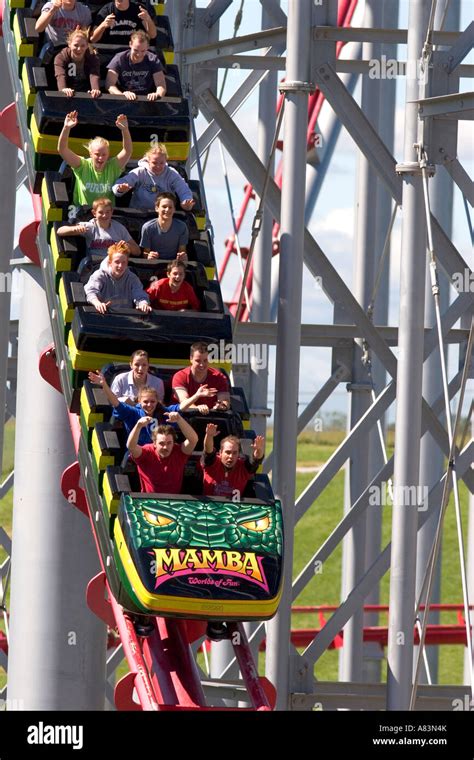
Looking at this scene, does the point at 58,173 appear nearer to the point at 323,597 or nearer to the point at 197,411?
the point at 197,411

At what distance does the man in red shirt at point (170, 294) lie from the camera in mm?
11320

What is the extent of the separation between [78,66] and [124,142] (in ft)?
3.05

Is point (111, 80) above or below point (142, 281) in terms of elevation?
above

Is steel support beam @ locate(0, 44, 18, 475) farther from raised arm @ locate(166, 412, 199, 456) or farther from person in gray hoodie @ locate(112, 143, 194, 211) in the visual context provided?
raised arm @ locate(166, 412, 199, 456)

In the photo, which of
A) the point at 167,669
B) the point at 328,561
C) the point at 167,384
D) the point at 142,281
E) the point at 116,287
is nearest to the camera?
the point at 167,669

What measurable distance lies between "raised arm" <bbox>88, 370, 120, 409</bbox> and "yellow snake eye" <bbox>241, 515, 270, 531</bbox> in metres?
1.21

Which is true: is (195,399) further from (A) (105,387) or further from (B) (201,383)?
(A) (105,387)

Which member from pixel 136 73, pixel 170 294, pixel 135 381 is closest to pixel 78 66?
pixel 136 73

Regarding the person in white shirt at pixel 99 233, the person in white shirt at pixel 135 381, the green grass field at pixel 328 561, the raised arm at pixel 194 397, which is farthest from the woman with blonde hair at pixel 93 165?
the green grass field at pixel 328 561

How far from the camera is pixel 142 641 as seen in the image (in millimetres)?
10406

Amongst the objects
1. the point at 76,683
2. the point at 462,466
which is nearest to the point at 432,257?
the point at 462,466

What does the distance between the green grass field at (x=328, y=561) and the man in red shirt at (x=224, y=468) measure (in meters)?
29.7

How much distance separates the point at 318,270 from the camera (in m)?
12.2

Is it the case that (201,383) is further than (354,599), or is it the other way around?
(354,599)
